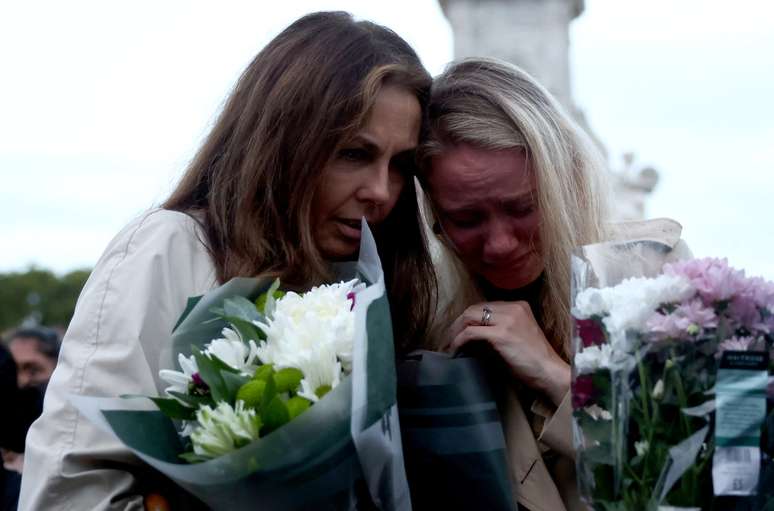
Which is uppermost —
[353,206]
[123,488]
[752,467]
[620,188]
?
[353,206]

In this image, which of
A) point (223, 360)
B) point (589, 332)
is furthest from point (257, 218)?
point (589, 332)

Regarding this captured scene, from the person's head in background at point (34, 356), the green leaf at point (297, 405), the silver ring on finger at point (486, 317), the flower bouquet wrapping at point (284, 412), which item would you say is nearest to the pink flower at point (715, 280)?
the flower bouquet wrapping at point (284, 412)

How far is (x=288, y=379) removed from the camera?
222 centimetres

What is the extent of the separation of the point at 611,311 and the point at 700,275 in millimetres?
161

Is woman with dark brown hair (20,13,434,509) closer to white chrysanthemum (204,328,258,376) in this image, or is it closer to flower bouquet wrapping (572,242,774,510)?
white chrysanthemum (204,328,258,376)

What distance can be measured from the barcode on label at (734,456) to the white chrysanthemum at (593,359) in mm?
226

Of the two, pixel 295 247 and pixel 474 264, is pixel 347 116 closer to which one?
pixel 295 247

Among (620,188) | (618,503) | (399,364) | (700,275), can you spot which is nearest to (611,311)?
(700,275)

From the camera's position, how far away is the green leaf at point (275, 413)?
7.07 feet

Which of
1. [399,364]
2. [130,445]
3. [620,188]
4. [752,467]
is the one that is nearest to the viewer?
[752,467]

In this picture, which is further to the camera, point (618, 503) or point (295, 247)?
point (295, 247)

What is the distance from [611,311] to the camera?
6.94ft

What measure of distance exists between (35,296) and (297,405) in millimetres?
66978

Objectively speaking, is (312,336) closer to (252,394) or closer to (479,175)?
(252,394)
